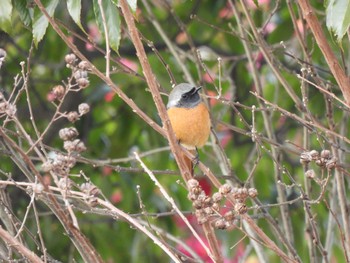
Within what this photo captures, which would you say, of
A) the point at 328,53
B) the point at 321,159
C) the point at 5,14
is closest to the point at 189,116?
the point at 5,14

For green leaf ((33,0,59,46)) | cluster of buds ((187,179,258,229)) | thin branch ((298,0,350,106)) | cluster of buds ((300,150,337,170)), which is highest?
green leaf ((33,0,59,46))

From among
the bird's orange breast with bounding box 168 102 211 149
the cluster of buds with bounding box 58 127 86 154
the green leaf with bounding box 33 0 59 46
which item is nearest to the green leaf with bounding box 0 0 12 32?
the green leaf with bounding box 33 0 59 46

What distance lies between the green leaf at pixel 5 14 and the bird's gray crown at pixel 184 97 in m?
1.04

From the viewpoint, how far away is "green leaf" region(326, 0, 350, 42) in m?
2.11

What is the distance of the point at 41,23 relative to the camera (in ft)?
8.21

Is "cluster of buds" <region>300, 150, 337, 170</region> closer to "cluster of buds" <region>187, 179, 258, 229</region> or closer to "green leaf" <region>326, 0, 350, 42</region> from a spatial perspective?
"cluster of buds" <region>187, 179, 258, 229</region>

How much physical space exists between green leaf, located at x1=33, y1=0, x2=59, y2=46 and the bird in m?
0.94

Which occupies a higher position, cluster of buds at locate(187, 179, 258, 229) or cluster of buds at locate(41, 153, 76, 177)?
cluster of buds at locate(41, 153, 76, 177)

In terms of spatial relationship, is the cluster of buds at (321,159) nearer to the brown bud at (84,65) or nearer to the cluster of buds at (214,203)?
the cluster of buds at (214,203)

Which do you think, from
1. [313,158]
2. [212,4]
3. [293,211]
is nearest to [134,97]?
[212,4]

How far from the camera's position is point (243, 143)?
4664 mm

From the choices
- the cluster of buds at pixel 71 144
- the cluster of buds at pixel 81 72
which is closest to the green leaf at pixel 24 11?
the cluster of buds at pixel 81 72

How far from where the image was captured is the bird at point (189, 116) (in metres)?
3.42

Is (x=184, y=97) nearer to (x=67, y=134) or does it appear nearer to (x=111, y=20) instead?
(x=111, y=20)
